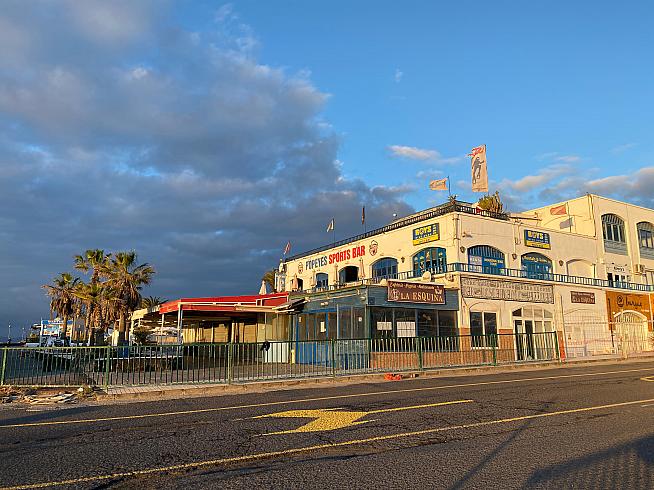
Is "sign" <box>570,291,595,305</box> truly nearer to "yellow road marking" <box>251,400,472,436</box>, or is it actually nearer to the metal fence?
the metal fence

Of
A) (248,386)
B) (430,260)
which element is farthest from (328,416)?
(430,260)

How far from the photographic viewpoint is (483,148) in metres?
35.7

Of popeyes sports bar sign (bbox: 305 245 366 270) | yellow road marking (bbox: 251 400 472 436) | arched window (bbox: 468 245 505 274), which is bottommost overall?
yellow road marking (bbox: 251 400 472 436)

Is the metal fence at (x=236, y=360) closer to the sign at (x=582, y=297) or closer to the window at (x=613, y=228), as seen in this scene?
the sign at (x=582, y=297)

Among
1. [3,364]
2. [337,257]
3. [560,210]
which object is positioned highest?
[560,210]

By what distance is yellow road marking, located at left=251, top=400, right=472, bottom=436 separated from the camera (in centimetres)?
884

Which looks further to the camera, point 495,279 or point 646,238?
point 646,238

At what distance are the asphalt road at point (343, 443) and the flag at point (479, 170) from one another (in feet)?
78.4

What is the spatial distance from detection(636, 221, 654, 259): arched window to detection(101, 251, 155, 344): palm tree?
140ft

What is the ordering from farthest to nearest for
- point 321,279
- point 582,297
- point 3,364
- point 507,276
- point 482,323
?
point 321,279 < point 582,297 < point 507,276 < point 482,323 < point 3,364

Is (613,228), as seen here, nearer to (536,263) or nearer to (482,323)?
(536,263)

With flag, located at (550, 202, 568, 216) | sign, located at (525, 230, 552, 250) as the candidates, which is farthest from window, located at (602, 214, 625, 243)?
sign, located at (525, 230, 552, 250)

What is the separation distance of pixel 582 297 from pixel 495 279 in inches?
345

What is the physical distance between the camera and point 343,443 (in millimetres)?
7594
